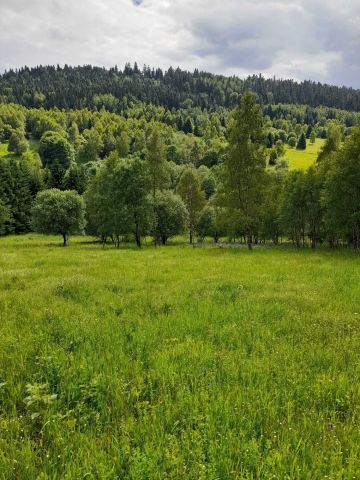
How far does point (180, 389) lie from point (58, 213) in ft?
190

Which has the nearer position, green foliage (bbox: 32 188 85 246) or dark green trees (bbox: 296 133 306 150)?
green foliage (bbox: 32 188 85 246)

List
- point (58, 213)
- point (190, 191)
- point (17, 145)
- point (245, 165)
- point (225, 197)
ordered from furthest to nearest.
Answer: point (17, 145) → point (190, 191) → point (58, 213) → point (225, 197) → point (245, 165)

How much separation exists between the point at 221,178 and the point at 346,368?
37.7 metres

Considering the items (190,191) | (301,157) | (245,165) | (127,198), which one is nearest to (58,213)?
(127,198)

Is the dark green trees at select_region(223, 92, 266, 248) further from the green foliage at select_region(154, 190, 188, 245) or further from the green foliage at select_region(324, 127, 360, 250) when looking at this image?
the green foliage at select_region(154, 190, 188, 245)

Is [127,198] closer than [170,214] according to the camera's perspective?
Yes

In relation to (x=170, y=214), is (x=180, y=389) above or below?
below

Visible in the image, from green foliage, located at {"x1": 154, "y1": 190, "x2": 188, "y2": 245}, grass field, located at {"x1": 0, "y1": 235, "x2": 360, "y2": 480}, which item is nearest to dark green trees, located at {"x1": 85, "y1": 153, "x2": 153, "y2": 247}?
green foliage, located at {"x1": 154, "y1": 190, "x2": 188, "y2": 245}

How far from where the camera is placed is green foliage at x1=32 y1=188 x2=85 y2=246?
195 feet

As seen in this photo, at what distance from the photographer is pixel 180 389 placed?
18.9 ft

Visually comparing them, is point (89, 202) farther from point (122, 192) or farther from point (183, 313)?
point (183, 313)

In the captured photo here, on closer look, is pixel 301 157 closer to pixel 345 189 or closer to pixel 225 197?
pixel 225 197

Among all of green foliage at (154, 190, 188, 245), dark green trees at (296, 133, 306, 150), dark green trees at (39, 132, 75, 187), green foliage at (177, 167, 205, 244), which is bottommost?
green foliage at (154, 190, 188, 245)

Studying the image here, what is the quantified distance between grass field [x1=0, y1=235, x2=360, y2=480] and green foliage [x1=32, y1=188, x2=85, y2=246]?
5092cm
